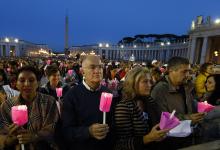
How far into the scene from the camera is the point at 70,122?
122 inches

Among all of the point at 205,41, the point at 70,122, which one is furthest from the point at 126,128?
the point at 205,41

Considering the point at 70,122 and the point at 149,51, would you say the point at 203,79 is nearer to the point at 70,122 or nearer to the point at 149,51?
the point at 70,122

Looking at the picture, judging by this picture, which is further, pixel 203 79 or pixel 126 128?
pixel 203 79

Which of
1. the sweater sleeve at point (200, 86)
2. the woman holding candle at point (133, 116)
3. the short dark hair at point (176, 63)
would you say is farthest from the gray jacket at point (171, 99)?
the sweater sleeve at point (200, 86)

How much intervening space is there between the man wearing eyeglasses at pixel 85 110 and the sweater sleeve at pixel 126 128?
162 mm

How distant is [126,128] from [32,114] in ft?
3.62

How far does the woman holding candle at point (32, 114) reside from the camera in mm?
2996

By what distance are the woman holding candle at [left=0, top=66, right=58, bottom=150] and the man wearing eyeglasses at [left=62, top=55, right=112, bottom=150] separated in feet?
0.66

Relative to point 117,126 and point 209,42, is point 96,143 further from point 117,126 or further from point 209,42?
point 209,42

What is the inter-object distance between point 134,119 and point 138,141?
0.25m

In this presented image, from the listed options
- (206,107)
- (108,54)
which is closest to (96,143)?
(206,107)

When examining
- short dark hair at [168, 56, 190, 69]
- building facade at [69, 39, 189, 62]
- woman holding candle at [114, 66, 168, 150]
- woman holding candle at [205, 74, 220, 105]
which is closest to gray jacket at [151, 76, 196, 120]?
short dark hair at [168, 56, 190, 69]

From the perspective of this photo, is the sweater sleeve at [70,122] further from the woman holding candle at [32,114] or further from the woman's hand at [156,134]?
the woman's hand at [156,134]

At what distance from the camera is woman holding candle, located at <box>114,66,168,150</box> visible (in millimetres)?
3057
